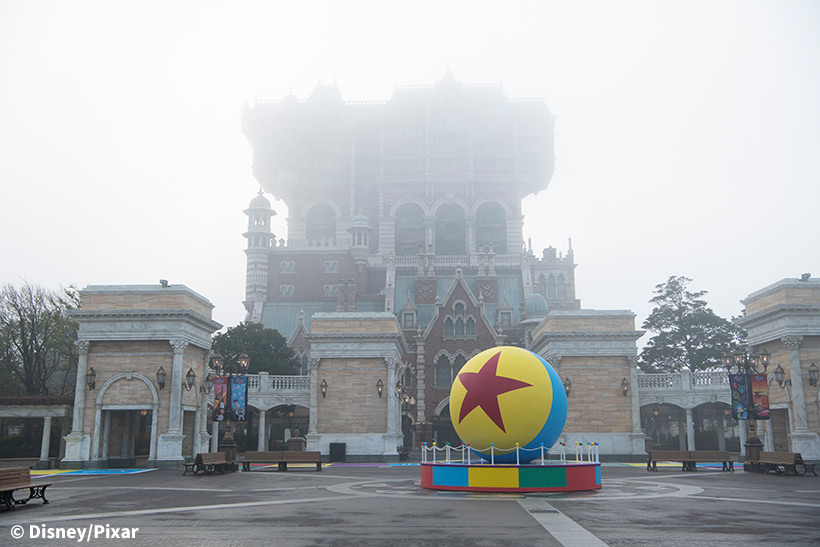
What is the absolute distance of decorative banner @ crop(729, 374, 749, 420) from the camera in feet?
101

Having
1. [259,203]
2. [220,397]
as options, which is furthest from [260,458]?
[259,203]

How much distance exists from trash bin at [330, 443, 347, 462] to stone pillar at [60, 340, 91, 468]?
43.9 ft

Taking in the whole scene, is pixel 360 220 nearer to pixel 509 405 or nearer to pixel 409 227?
pixel 409 227

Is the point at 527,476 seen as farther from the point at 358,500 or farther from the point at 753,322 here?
the point at 753,322

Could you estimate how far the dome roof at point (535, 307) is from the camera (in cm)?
6825

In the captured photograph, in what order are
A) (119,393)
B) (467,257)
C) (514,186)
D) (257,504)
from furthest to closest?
(514,186), (467,257), (119,393), (257,504)

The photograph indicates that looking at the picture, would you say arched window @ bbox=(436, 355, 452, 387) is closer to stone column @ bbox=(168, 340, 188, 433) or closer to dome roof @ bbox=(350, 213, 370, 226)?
dome roof @ bbox=(350, 213, 370, 226)

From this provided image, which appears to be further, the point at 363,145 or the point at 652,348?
the point at 363,145

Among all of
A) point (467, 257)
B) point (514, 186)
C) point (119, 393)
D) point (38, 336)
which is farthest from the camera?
point (514, 186)

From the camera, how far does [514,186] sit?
90.1 meters

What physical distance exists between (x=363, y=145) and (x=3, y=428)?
5454cm

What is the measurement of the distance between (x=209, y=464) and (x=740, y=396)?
22631 millimetres

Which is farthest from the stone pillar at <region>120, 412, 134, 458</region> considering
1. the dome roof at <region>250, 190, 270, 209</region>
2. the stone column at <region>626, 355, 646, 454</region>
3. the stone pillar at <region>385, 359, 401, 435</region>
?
the dome roof at <region>250, 190, 270, 209</region>

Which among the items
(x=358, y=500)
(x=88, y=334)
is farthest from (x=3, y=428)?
(x=358, y=500)
